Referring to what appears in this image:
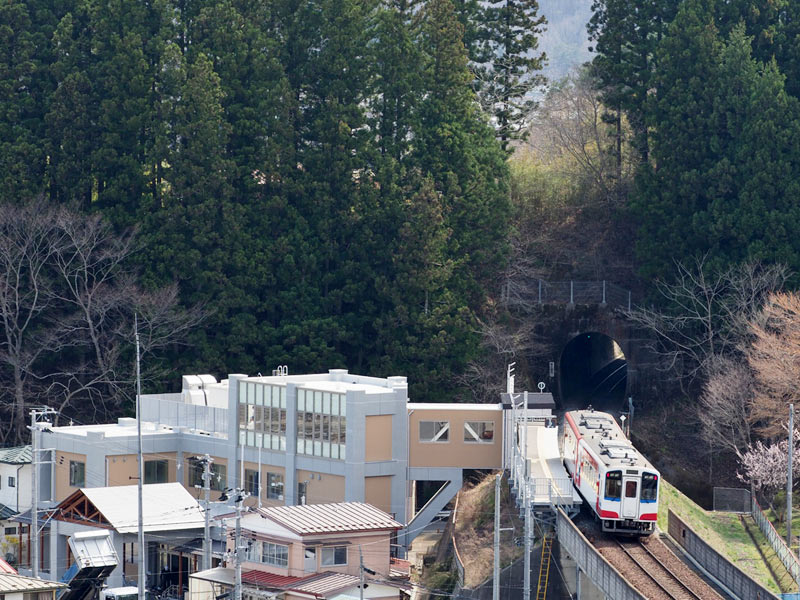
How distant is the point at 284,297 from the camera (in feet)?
204

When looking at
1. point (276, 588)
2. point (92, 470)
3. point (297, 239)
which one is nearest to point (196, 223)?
point (297, 239)

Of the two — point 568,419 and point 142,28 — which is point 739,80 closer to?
point 568,419

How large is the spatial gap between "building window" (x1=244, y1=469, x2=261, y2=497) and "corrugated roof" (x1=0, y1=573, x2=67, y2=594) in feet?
45.1

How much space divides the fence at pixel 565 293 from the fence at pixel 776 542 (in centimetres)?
1538

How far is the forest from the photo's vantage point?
200ft

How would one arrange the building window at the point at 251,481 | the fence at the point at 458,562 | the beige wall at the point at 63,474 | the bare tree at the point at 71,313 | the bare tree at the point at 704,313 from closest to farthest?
the fence at the point at 458,562 → the building window at the point at 251,481 → the beige wall at the point at 63,474 → the bare tree at the point at 704,313 → the bare tree at the point at 71,313

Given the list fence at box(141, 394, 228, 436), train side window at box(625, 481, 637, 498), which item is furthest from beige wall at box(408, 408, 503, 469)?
train side window at box(625, 481, 637, 498)

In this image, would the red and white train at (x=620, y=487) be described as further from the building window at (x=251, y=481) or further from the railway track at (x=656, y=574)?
the building window at (x=251, y=481)

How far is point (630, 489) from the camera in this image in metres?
39.6

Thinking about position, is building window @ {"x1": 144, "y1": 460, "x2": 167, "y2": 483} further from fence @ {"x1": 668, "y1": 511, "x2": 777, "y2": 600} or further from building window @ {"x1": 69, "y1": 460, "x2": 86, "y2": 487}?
fence @ {"x1": 668, "y1": 511, "x2": 777, "y2": 600}

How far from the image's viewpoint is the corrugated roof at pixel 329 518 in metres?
39.8

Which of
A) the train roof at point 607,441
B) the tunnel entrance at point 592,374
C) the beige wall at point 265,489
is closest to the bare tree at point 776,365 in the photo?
the train roof at point 607,441

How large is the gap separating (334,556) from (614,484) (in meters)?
7.55

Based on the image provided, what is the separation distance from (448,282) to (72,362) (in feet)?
51.5
